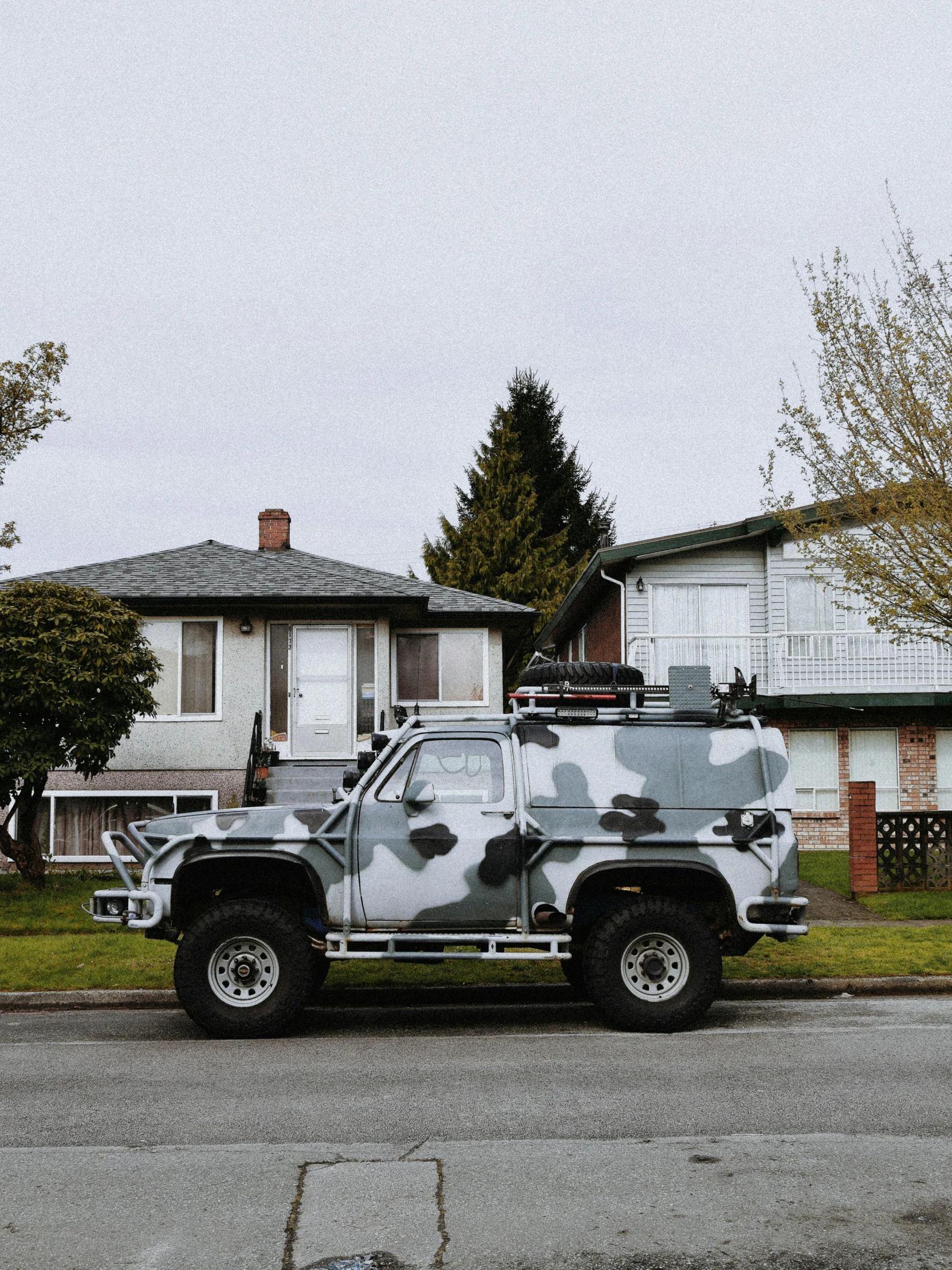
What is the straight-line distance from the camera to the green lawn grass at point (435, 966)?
33.6 feet

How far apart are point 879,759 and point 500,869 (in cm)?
1795

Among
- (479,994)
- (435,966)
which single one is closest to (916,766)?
(435,966)

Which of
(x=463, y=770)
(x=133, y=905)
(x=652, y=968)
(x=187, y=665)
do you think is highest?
(x=187, y=665)

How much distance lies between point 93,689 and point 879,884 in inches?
391

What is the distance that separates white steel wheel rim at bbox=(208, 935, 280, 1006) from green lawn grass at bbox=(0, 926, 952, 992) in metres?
1.88

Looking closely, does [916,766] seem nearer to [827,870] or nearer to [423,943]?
[827,870]

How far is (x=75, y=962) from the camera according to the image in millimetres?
11016

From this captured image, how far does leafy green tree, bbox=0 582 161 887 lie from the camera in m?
14.7

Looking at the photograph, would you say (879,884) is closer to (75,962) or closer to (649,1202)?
(75,962)

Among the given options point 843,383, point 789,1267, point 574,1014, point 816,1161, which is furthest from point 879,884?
point 789,1267

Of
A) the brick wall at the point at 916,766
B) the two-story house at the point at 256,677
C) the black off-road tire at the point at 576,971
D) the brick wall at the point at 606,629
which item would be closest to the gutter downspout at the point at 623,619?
the brick wall at the point at 606,629

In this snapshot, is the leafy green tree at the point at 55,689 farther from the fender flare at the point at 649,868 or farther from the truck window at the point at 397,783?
the fender flare at the point at 649,868

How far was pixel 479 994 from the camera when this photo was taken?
32.7ft

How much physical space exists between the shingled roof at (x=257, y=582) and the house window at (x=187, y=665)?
621mm
